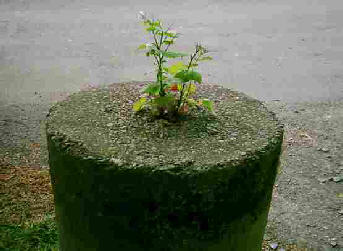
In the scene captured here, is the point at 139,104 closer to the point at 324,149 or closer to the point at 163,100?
the point at 163,100

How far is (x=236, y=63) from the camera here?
6086 mm

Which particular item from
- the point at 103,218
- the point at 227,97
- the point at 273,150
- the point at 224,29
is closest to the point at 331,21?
the point at 224,29

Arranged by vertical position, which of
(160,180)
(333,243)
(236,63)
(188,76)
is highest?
(188,76)

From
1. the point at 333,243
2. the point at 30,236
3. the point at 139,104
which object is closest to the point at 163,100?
the point at 139,104

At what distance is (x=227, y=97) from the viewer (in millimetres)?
2449

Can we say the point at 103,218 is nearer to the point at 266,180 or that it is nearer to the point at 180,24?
the point at 266,180

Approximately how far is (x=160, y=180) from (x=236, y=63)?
15.1ft

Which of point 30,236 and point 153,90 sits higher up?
point 153,90

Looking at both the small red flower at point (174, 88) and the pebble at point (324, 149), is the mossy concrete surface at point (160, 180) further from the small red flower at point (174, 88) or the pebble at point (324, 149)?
the pebble at point (324, 149)

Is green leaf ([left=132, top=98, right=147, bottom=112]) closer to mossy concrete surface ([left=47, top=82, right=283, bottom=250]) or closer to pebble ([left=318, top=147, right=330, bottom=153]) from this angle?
mossy concrete surface ([left=47, top=82, right=283, bottom=250])

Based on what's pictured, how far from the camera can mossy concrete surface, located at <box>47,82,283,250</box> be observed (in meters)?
1.71

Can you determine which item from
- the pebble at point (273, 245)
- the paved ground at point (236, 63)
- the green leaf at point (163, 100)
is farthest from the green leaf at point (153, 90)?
the paved ground at point (236, 63)

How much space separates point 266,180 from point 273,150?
132mm

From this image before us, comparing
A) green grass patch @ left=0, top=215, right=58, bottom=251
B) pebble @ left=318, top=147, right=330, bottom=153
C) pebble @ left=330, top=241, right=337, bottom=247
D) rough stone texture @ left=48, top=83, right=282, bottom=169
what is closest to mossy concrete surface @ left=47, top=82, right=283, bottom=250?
rough stone texture @ left=48, top=83, right=282, bottom=169
